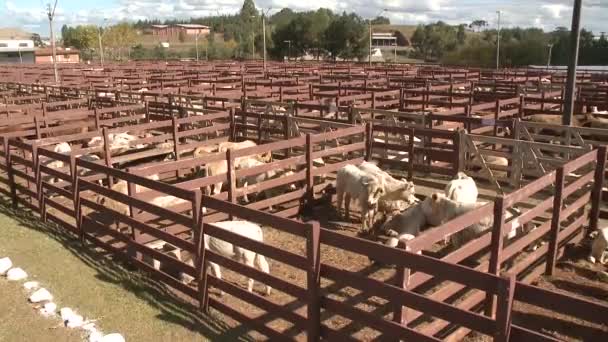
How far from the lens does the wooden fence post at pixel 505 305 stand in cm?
369

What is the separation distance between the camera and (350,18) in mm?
83250

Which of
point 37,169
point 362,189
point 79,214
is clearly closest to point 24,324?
point 79,214

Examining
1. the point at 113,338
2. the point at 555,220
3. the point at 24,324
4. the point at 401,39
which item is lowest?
the point at 24,324

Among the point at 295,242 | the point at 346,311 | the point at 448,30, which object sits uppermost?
the point at 448,30

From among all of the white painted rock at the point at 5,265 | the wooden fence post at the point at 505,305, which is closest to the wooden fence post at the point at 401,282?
the wooden fence post at the point at 505,305

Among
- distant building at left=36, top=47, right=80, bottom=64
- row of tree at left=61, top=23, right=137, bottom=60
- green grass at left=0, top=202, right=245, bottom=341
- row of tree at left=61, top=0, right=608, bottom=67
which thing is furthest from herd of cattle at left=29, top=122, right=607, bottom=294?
row of tree at left=61, top=23, right=137, bottom=60

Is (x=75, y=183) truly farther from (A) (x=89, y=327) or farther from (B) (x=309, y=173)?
(B) (x=309, y=173)

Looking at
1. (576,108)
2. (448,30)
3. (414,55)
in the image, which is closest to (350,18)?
(414,55)

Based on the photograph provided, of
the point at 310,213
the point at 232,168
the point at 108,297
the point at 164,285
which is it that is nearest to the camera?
the point at 108,297

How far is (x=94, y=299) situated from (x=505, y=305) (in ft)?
15.4

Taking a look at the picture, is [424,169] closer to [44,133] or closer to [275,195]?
[275,195]

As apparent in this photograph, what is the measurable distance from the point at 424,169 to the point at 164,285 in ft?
19.6

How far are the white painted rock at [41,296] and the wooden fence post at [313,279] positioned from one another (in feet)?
11.0

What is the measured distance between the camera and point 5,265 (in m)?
7.25
